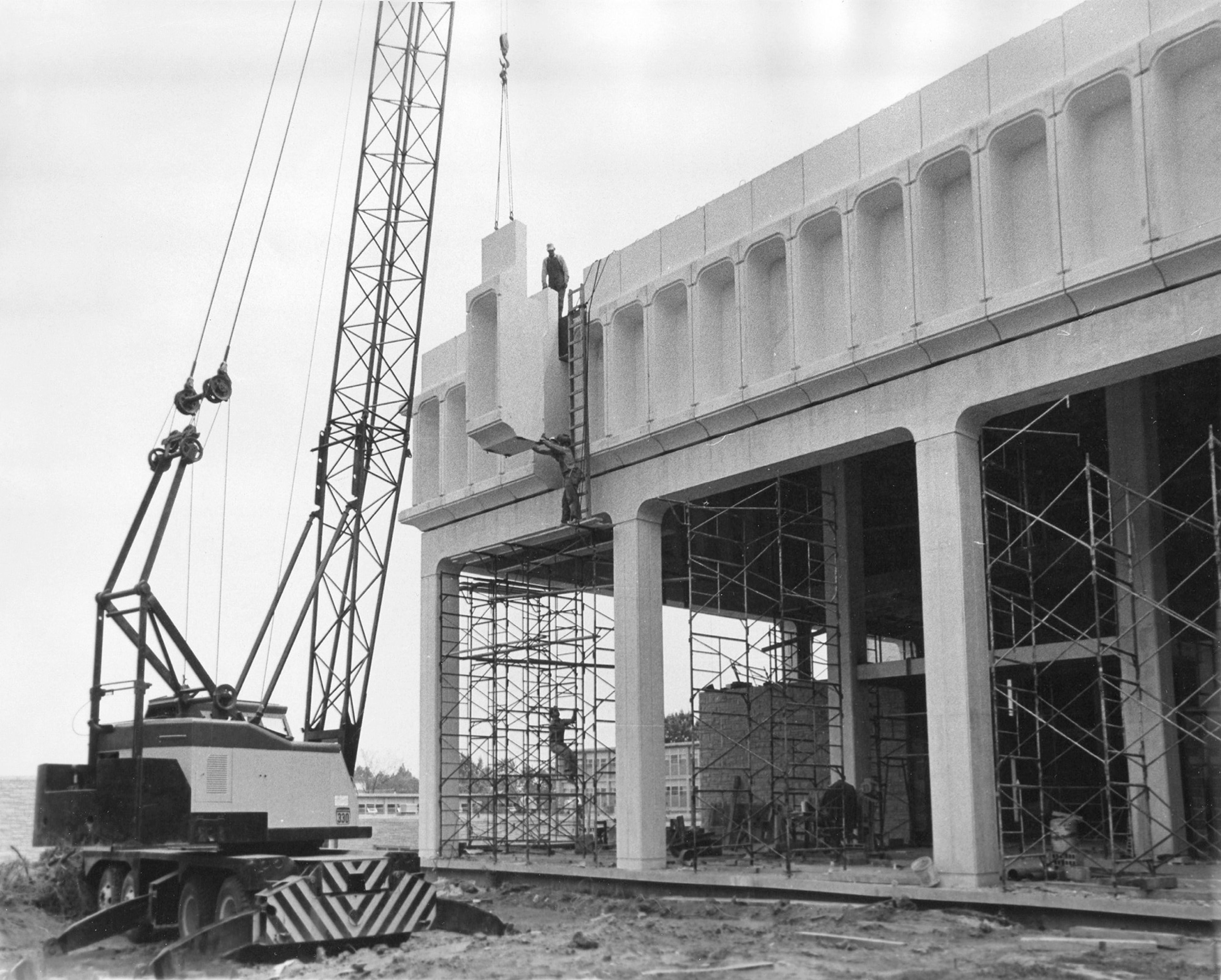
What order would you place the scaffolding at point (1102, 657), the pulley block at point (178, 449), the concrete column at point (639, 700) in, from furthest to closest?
the concrete column at point (639, 700), the pulley block at point (178, 449), the scaffolding at point (1102, 657)

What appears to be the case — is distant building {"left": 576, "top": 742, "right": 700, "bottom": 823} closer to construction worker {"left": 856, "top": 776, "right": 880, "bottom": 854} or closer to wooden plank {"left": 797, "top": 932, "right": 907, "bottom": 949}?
construction worker {"left": 856, "top": 776, "right": 880, "bottom": 854}

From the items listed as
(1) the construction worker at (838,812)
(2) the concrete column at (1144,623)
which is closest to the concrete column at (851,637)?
(1) the construction worker at (838,812)

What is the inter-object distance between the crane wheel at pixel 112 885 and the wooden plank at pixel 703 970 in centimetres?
972

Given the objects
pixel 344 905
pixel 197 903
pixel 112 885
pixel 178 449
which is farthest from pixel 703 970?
pixel 178 449

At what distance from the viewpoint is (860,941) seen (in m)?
17.8

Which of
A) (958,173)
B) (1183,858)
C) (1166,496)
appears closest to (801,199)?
(958,173)

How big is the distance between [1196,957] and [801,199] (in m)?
14.7

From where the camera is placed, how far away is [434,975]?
51.1ft

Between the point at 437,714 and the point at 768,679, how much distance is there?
29.3ft

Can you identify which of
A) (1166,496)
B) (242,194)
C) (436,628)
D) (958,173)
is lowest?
(436,628)

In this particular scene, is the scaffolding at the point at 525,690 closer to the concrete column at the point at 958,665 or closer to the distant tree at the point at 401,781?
the concrete column at the point at 958,665

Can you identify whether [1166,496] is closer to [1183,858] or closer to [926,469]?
[1183,858]

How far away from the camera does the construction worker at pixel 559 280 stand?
29.8 metres

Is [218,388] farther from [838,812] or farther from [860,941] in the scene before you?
[838,812]
